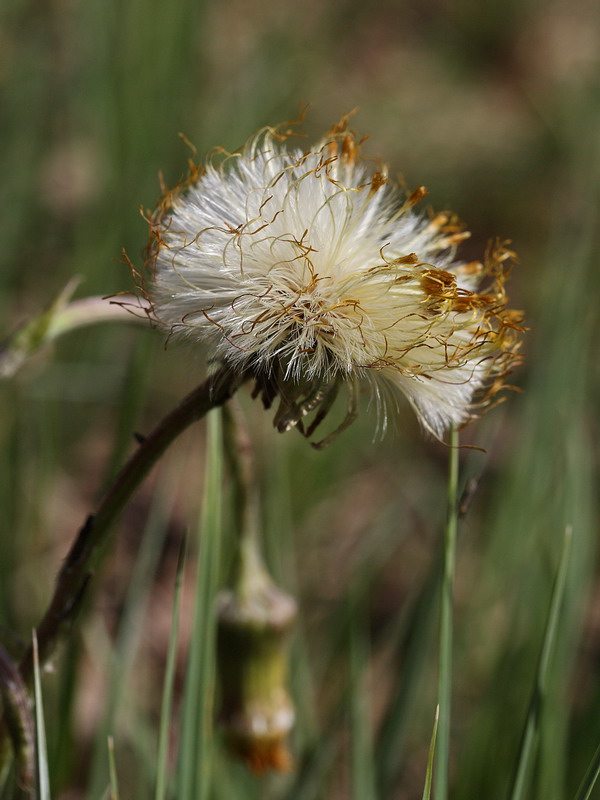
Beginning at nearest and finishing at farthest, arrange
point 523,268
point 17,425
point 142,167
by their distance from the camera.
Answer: point 17,425, point 142,167, point 523,268

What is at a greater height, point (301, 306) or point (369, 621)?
point (301, 306)

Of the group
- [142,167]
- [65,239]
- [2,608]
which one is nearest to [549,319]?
[142,167]

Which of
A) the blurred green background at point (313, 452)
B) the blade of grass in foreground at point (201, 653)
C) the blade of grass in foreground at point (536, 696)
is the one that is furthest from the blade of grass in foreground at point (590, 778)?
the blade of grass in foreground at point (201, 653)

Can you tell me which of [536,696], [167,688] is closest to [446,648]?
[536,696]

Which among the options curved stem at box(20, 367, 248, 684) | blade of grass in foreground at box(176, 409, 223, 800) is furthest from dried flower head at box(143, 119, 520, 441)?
→ blade of grass in foreground at box(176, 409, 223, 800)

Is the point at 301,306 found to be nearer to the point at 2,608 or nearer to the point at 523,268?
the point at 2,608

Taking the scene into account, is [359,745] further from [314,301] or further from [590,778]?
[314,301]
